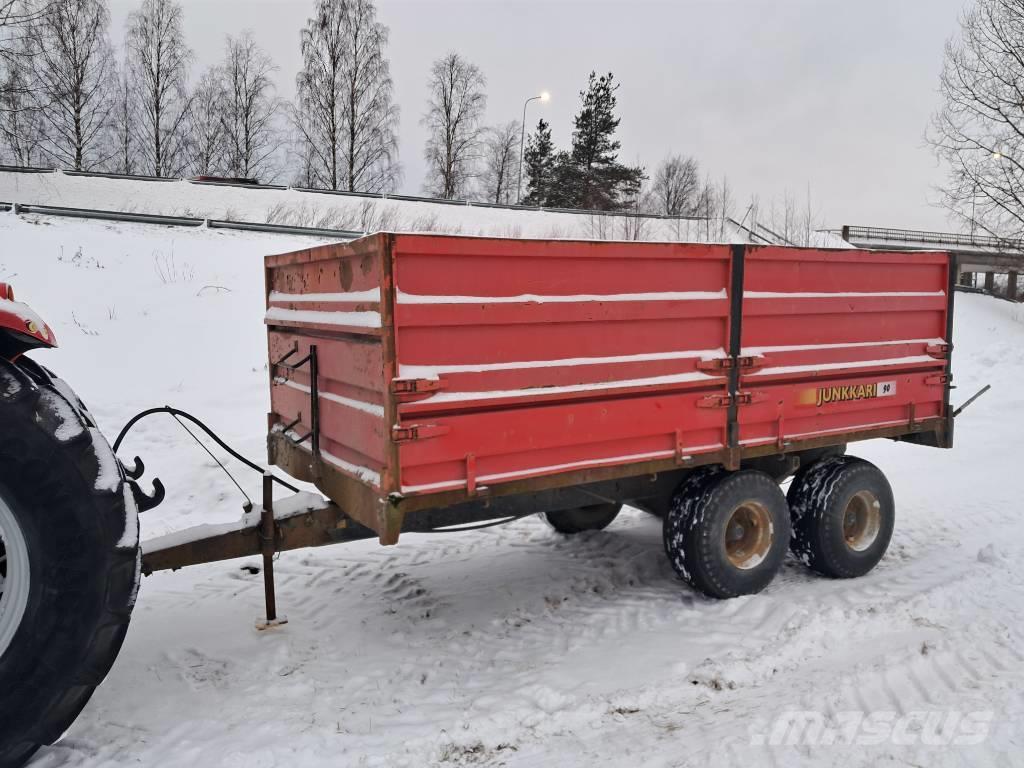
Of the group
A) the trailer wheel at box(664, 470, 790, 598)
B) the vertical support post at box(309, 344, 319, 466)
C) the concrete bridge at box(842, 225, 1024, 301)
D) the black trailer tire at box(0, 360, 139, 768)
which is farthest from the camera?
the concrete bridge at box(842, 225, 1024, 301)

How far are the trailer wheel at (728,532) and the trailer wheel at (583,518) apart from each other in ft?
4.03

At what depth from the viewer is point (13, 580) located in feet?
8.84

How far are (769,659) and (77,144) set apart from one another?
1281 inches

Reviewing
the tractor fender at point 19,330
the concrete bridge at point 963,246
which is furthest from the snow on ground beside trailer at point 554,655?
the concrete bridge at point 963,246

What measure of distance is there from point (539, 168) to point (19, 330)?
42763mm

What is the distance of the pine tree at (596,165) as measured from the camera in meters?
39.9

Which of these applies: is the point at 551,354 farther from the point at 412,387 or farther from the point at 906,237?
the point at 906,237

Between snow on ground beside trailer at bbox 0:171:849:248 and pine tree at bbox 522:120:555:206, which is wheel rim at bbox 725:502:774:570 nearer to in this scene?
snow on ground beside trailer at bbox 0:171:849:248

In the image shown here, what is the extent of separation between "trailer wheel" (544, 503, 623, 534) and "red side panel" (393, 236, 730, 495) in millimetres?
1742

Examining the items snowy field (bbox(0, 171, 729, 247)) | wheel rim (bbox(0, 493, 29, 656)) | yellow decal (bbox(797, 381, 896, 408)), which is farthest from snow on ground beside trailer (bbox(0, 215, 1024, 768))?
snowy field (bbox(0, 171, 729, 247))

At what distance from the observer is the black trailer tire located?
2.65m

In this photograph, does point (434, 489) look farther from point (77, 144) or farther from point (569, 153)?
point (569, 153)

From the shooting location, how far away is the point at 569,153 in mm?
41219

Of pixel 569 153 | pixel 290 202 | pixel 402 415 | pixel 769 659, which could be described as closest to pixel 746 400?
pixel 769 659
